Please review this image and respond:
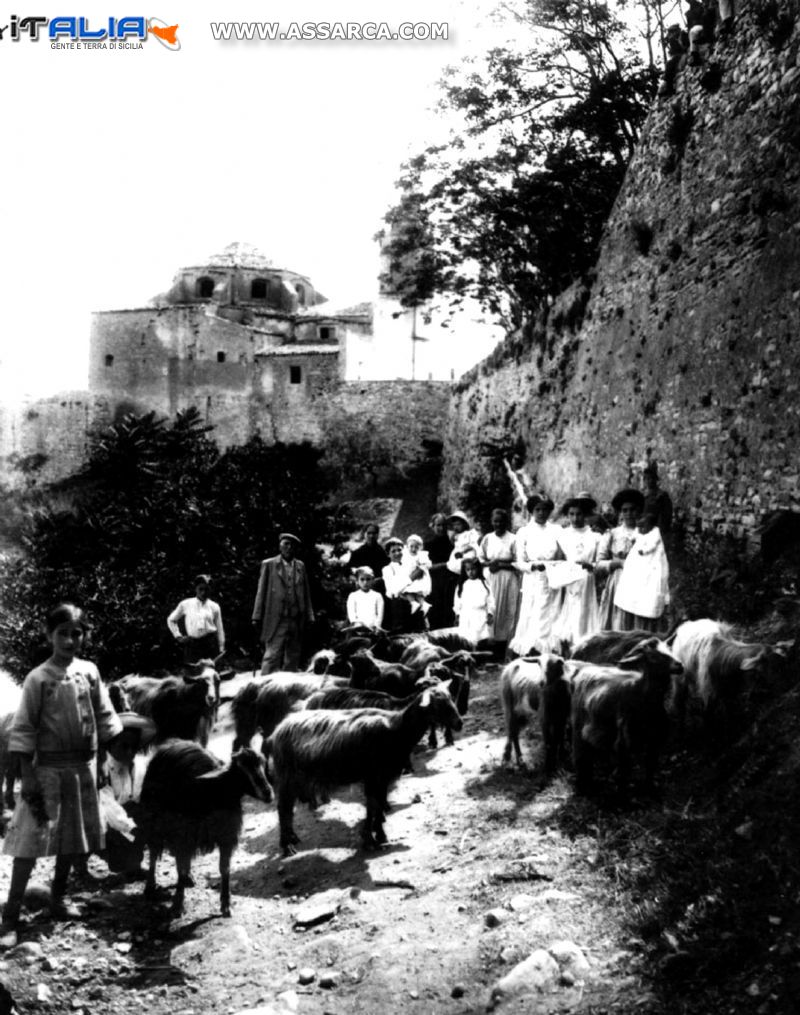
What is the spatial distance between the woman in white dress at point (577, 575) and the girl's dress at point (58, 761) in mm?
5136

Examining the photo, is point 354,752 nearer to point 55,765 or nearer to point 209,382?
point 55,765

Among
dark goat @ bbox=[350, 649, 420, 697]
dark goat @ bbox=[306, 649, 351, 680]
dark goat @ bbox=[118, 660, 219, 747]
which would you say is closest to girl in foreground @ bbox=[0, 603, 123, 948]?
dark goat @ bbox=[118, 660, 219, 747]

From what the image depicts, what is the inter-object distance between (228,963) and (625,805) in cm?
261

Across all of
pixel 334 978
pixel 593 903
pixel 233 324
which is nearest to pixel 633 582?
pixel 593 903

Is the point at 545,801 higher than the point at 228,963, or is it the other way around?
the point at 545,801

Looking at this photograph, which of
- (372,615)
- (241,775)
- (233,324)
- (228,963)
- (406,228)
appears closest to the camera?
(228,963)

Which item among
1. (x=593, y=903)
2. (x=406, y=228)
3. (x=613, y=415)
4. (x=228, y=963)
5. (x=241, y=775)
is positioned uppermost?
(x=406, y=228)

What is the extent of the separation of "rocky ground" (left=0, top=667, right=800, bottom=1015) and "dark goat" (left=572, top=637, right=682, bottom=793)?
0.89ft

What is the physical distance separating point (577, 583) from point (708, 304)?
205 inches

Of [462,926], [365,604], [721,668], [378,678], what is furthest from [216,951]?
[365,604]

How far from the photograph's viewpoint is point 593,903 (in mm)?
4910

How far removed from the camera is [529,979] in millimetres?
4270

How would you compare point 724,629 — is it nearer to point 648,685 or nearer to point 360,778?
point 648,685

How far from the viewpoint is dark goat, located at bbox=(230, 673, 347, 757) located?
815 centimetres
